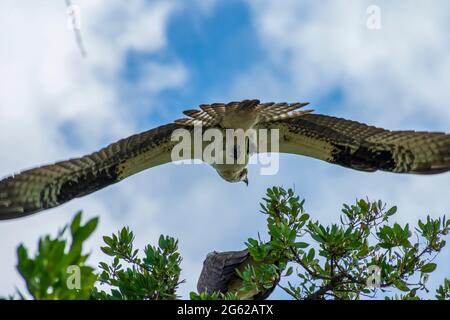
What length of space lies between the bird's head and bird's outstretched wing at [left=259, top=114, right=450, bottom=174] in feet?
2.86

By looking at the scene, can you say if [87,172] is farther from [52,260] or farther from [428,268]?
[52,260]

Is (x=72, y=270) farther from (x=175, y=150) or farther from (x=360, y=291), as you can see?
(x=175, y=150)

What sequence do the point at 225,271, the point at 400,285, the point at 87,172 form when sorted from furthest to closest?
the point at 87,172 < the point at 225,271 < the point at 400,285

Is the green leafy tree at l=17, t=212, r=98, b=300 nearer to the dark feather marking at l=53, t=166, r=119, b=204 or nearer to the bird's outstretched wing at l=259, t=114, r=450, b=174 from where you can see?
the dark feather marking at l=53, t=166, r=119, b=204

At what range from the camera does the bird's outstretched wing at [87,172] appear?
31.0 feet

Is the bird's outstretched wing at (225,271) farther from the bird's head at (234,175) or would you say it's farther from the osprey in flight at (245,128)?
the bird's head at (234,175)

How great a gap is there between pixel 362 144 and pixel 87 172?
3.36 m

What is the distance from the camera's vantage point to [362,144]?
996cm

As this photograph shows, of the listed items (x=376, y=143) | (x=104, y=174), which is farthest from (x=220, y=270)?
(x=376, y=143)

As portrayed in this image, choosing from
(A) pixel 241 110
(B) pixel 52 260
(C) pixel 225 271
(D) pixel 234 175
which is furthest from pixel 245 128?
(B) pixel 52 260

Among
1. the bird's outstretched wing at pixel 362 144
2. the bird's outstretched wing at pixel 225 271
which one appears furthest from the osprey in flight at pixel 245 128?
the bird's outstretched wing at pixel 225 271

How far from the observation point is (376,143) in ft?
32.6

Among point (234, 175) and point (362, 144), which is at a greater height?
point (362, 144)

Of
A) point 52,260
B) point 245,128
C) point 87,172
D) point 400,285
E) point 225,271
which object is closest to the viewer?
point 52,260
